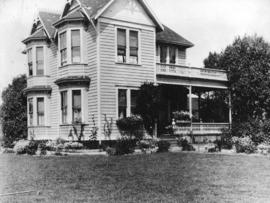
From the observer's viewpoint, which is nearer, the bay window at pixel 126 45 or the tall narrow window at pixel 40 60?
the bay window at pixel 126 45

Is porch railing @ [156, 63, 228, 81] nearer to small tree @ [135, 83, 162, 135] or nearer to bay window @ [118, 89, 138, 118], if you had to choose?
small tree @ [135, 83, 162, 135]

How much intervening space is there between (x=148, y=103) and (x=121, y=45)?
150 inches

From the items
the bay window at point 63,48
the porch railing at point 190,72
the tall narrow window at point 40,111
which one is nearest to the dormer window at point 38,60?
the tall narrow window at point 40,111

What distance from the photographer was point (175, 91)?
29.4m

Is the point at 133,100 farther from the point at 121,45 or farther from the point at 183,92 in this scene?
the point at 183,92

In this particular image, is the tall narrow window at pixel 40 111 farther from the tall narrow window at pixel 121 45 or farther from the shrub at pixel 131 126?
the tall narrow window at pixel 121 45

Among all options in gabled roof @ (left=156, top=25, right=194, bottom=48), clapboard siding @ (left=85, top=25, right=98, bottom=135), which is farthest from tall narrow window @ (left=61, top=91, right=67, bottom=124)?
gabled roof @ (left=156, top=25, right=194, bottom=48)

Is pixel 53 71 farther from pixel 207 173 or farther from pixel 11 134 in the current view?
pixel 207 173

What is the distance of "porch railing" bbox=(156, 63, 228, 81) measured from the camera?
25.5 meters

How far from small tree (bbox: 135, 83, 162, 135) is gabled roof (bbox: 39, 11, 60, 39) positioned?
7757mm

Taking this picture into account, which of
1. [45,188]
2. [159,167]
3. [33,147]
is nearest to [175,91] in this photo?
[33,147]

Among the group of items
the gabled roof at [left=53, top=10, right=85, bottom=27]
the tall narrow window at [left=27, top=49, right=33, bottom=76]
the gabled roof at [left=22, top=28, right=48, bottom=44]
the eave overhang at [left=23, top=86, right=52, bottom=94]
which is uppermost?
the gabled roof at [left=53, top=10, right=85, bottom=27]

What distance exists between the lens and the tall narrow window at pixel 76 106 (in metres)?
23.1

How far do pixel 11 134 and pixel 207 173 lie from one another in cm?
2134
